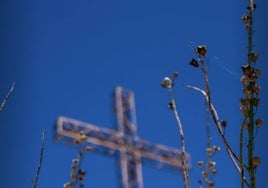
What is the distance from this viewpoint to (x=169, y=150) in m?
20.5

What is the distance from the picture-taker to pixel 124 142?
61.5 feet

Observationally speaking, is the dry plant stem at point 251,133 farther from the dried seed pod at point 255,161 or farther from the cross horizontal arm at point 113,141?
the cross horizontal arm at point 113,141

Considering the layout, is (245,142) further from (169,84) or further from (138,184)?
(138,184)

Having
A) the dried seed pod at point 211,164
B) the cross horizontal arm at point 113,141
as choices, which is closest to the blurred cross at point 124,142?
the cross horizontal arm at point 113,141

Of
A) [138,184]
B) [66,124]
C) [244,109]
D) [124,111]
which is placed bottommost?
[244,109]

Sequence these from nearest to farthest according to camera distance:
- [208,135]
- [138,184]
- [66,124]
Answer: [208,135] → [138,184] → [66,124]

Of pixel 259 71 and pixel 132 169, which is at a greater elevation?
pixel 132 169

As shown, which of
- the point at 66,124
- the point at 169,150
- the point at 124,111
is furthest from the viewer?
the point at 169,150

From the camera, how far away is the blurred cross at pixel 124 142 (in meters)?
Answer: 17.3

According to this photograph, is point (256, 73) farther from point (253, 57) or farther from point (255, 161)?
point (255, 161)

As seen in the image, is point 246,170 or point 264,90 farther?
point 264,90

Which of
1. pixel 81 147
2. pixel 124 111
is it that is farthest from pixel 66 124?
pixel 81 147

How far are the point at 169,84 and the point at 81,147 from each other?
1.63 feet

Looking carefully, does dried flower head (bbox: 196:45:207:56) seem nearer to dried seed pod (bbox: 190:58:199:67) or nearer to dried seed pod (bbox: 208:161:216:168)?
Answer: dried seed pod (bbox: 190:58:199:67)
